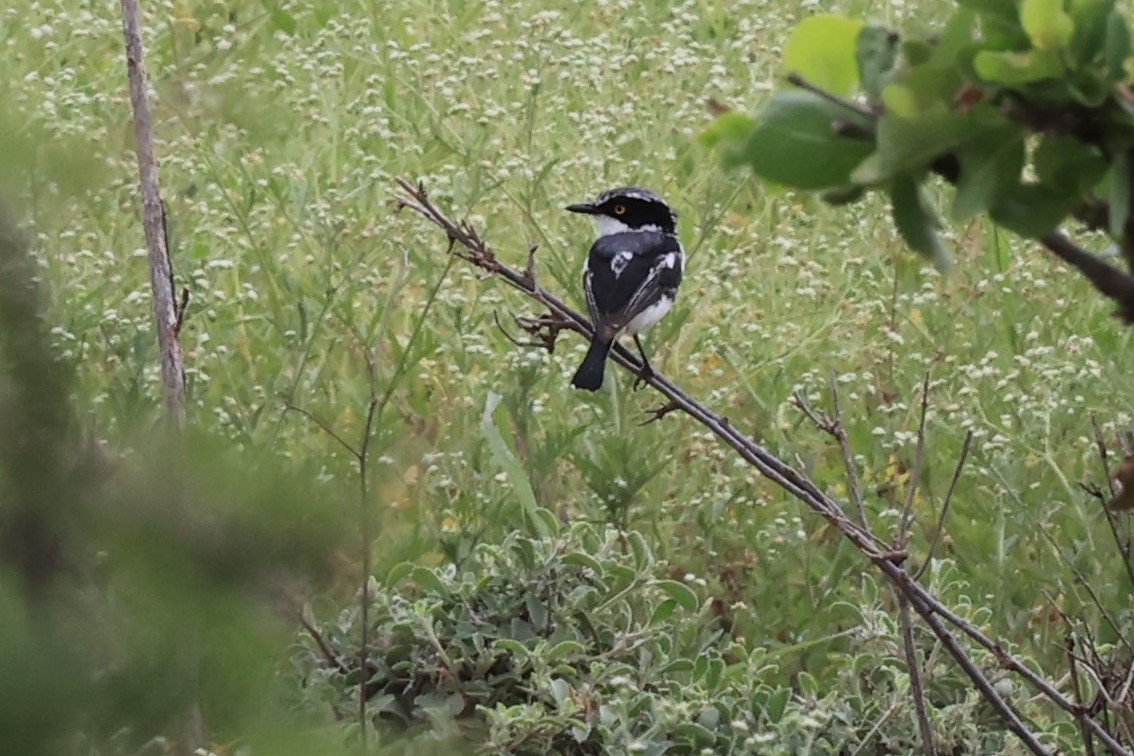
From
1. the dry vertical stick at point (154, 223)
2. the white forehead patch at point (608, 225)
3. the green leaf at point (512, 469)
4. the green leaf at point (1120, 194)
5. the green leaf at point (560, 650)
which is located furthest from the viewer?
the white forehead patch at point (608, 225)

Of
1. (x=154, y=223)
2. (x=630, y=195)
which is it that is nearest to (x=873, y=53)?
(x=154, y=223)

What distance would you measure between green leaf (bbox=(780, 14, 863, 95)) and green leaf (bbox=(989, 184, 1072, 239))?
0.07 m

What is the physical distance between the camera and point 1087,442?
4473 mm

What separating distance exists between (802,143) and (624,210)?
4754 mm

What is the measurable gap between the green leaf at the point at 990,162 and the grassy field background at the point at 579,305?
6.70 feet

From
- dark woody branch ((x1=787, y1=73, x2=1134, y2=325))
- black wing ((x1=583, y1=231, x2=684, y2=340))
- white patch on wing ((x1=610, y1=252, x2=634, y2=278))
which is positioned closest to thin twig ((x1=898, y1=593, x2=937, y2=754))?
dark woody branch ((x1=787, y1=73, x2=1134, y2=325))

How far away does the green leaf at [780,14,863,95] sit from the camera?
0.68m

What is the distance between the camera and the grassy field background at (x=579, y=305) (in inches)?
163

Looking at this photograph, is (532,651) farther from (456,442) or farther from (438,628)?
(456,442)

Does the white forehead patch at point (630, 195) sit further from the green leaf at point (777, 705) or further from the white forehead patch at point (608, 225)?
the green leaf at point (777, 705)

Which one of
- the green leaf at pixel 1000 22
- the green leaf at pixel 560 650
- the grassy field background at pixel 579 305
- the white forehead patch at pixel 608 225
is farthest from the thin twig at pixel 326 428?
the white forehead patch at pixel 608 225

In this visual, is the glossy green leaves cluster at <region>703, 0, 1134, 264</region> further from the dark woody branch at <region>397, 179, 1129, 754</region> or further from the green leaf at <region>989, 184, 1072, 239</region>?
the dark woody branch at <region>397, 179, 1129, 754</region>

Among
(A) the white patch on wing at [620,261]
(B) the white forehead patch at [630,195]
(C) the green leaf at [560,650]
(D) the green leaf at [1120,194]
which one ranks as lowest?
(C) the green leaf at [560,650]

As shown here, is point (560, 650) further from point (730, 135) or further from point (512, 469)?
point (730, 135)
